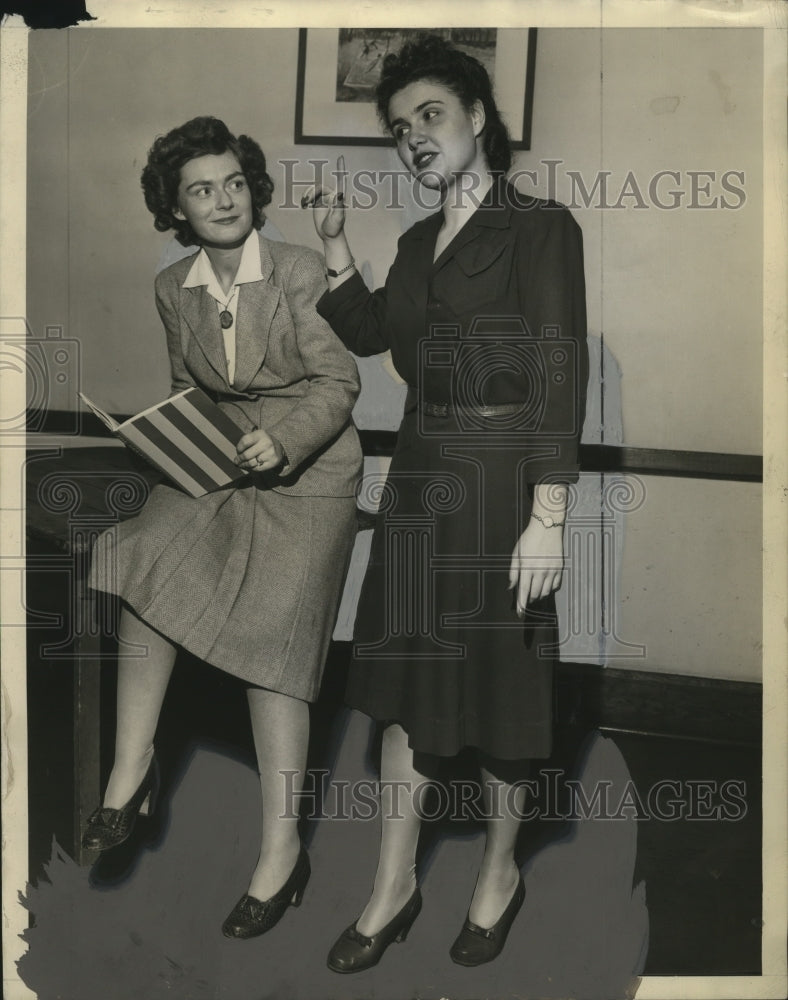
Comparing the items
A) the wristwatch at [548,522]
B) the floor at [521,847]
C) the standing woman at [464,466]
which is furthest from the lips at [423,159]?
the floor at [521,847]

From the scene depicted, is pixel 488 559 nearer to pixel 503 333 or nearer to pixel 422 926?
pixel 503 333

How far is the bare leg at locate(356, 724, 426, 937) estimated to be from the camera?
3172 millimetres

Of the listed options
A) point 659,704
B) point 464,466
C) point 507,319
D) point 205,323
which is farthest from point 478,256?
point 659,704

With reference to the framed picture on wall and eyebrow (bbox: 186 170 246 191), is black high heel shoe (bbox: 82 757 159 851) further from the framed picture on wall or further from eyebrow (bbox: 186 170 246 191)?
the framed picture on wall

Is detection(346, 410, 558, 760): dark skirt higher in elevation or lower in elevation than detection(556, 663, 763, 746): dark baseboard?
higher

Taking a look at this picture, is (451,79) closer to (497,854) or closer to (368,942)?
(497,854)

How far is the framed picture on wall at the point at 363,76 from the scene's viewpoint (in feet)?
10.2

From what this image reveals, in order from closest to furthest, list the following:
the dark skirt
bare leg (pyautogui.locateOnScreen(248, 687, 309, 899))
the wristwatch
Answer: the wristwatch
the dark skirt
bare leg (pyautogui.locateOnScreen(248, 687, 309, 899))

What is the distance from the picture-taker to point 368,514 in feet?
10.4

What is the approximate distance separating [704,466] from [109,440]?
173 cm

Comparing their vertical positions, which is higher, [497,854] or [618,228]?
[618,228]

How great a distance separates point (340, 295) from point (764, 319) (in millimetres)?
1226

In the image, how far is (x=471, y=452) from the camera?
305 cm

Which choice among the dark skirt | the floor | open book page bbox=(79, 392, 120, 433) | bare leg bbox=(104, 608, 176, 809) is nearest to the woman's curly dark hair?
open book page bbox=(79, 392, 120, 433)
